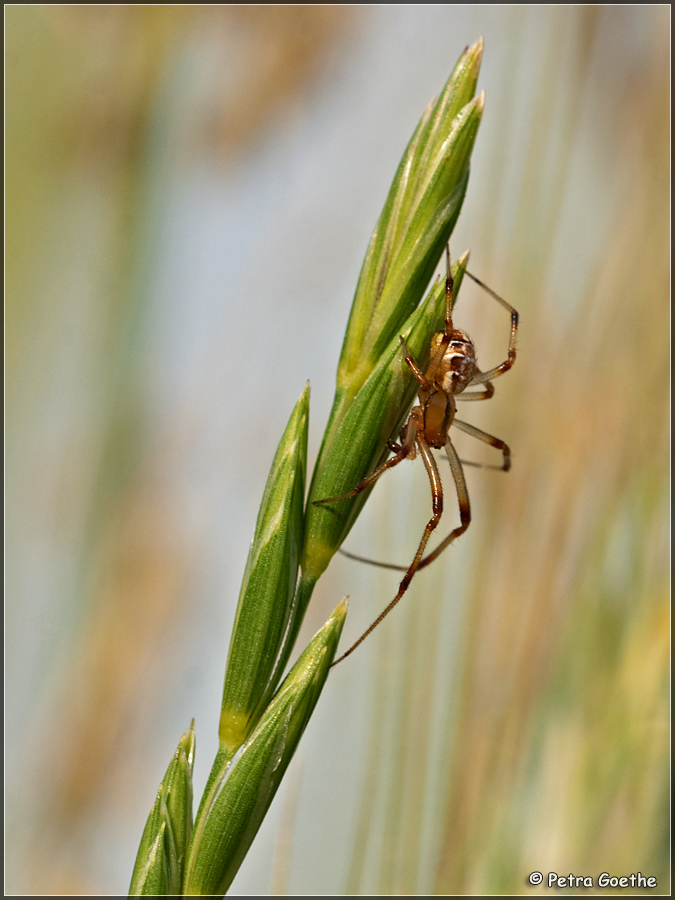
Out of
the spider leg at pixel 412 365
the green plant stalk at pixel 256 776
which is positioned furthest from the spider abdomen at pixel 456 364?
the green plant stalk at pixel 256 776

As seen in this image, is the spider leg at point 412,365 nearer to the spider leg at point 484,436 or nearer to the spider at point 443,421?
the spider at point 443,421

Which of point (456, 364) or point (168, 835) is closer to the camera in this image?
point (168, 835)

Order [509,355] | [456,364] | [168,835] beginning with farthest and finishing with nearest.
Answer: [509,355] < [456,364] < [168,835]

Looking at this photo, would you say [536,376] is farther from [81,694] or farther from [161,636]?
[81,694]

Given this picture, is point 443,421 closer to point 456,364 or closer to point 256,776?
point 456,364

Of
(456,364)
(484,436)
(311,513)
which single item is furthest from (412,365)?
(484,436)

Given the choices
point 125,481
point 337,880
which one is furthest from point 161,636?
point 337,880
